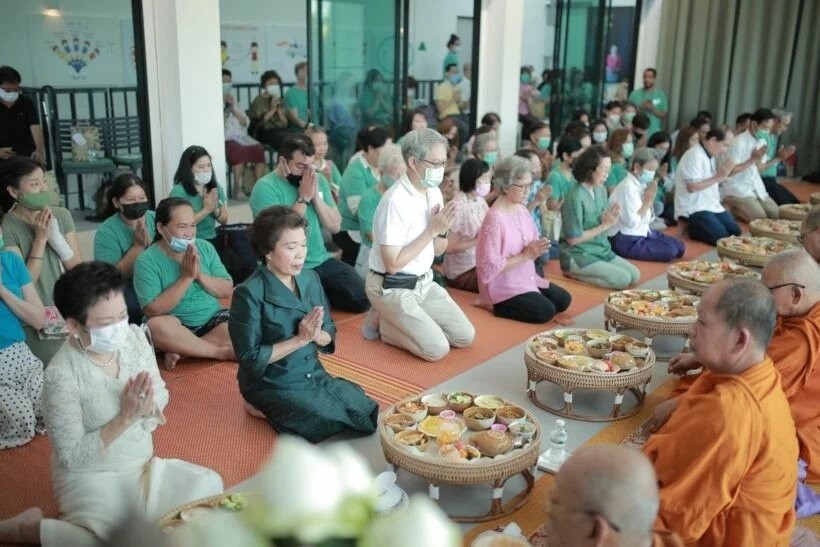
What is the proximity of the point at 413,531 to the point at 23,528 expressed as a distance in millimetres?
2173

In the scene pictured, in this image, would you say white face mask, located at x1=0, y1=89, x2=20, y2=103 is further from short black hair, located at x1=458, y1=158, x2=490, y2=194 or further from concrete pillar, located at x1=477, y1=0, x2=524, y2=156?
concrete pillar, located at x1=477, y1=0, x2=524, y2=156

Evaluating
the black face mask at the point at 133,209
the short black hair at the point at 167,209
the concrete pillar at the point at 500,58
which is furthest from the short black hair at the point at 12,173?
the concrete pillar at the point at 500,58

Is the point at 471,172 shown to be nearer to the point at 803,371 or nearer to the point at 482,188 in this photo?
the point at 482,188

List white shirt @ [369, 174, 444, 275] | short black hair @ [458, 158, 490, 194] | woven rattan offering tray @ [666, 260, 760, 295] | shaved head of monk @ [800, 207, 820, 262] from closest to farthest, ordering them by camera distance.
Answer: shaved head of monk @ [800, 207, 820, 262] < white shirt @ [369, 174, 444, 275] < woven rattan offering tray @ [666, 260, 760, 295] < short black hair @ [458, 158, 490, 194]

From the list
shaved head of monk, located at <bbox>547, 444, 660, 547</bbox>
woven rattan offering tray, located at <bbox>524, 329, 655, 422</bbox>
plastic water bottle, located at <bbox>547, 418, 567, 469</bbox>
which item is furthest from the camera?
woven rattan offering tray, located at <bbox>524, 329, 655, 422</bbox>

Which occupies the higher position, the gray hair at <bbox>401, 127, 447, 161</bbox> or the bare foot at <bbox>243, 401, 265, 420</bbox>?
the gray hair at <bbox>401, 127, 447, 161</bbox>

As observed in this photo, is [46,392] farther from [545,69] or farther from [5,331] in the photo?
[545,69]

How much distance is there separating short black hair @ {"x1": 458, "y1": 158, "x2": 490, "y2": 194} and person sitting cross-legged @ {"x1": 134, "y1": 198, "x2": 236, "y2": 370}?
1961 millimetres

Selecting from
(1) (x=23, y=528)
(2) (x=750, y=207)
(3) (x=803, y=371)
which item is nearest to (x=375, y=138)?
(3) (x=803, y=371)

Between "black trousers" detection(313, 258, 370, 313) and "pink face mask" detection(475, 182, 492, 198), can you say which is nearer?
"black trousers" detection(313, 258, 370, 313)

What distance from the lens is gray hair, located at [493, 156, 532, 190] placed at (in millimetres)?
4746

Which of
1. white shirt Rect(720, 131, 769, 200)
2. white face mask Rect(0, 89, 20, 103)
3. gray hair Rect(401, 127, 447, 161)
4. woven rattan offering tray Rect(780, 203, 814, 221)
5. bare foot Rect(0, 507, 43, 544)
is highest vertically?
white face mask Rect(0, 89, 20, 103)

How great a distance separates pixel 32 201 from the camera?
390cm

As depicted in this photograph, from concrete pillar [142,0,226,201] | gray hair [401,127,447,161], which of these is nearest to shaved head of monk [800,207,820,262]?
gray hair [401,127,447,161]
